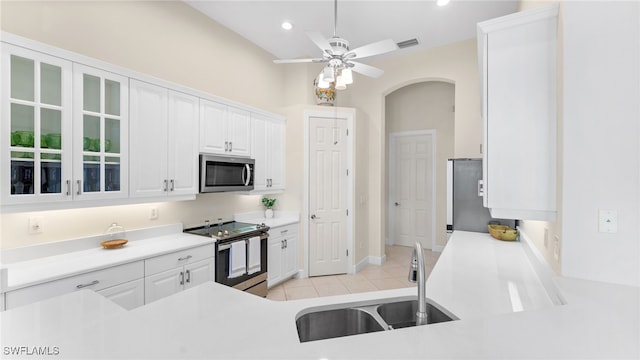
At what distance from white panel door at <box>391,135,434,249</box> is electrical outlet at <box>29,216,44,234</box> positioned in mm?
5132

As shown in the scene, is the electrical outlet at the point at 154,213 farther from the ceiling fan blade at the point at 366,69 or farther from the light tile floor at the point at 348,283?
the ceiling fan blade at the point at 366,69

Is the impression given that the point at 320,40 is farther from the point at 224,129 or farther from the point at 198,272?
the point at 198,272

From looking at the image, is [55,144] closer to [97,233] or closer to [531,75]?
[97,233]

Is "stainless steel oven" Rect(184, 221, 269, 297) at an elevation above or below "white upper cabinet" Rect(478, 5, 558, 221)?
below

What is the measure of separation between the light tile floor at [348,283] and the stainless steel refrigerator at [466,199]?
1.03m

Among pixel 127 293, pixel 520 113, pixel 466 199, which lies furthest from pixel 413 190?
pixel 127 293

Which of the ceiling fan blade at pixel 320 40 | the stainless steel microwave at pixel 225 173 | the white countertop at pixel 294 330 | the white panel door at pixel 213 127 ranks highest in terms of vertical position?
the ceiling fan blade at pixel 320 40

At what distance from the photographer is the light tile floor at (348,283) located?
351cm

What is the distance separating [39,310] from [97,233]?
1.50 m

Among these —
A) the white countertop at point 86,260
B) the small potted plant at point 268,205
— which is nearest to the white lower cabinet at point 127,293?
the white countertop at point 86,260

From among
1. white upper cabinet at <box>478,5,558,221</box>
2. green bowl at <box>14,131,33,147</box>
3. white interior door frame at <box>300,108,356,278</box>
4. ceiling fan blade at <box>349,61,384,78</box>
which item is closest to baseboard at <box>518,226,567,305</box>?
white upper cabinet at <box>478,5,558,221</box>

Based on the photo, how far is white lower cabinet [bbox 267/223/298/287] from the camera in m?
3.53

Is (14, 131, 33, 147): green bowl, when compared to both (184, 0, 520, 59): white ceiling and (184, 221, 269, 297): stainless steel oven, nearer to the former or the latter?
(184, 221, 269, 297): stainless steel oven

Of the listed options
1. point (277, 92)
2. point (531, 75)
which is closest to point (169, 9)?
point (277, 92)
